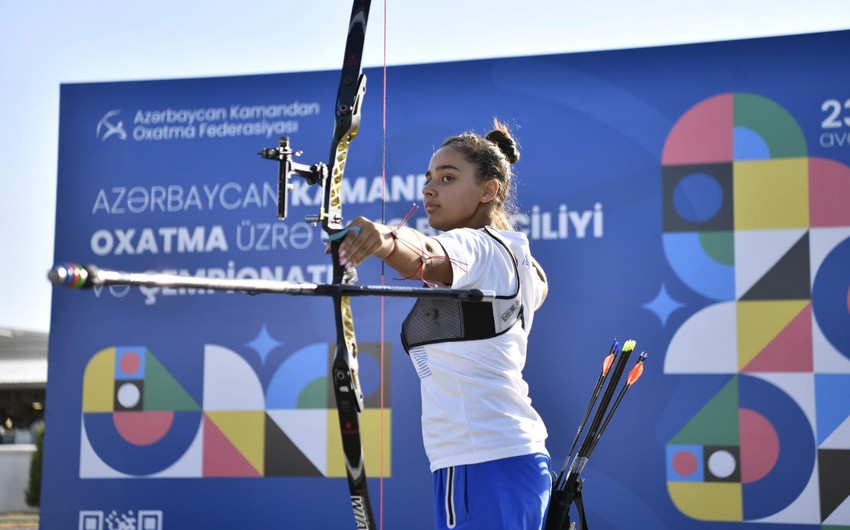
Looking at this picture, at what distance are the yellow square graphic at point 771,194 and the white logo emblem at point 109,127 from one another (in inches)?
118

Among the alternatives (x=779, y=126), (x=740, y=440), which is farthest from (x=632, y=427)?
(x=779, y=126)

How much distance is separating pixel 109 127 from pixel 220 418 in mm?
1592

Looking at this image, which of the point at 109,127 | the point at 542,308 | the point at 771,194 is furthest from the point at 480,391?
the point at 109,127

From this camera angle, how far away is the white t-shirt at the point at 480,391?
226cm

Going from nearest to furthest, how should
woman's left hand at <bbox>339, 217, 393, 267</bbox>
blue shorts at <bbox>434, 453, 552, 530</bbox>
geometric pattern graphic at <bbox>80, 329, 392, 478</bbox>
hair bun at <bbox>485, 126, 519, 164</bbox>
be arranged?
woman's left hand at <bbox>339, 217, 393, 267</bbox> → blue shorts at <bbox>434, 453, 552, 530</bbox> → hair bun at <bbox>485, 126, 519, 164</bbox> → geometric pattern graphic at <bbox>80, 329, 392, 478</bbox>

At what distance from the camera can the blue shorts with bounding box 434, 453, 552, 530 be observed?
7.36ft

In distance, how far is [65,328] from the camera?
538 cm

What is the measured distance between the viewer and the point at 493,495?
224cm

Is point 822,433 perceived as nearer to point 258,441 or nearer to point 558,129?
point 558,129

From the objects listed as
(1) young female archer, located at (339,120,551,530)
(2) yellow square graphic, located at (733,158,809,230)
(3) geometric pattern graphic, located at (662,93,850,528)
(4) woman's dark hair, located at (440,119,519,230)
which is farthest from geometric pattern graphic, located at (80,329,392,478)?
(1) young female archer, located at (339,120,551,530)

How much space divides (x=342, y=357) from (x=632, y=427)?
2.90 m

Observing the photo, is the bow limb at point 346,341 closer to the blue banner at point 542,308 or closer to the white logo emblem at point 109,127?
the blue banner at point 542,308

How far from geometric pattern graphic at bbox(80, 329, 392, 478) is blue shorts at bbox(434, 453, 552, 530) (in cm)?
271

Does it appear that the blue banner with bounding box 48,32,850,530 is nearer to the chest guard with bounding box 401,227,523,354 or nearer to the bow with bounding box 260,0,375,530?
the chest guard with bounding box 401,227,523,354
